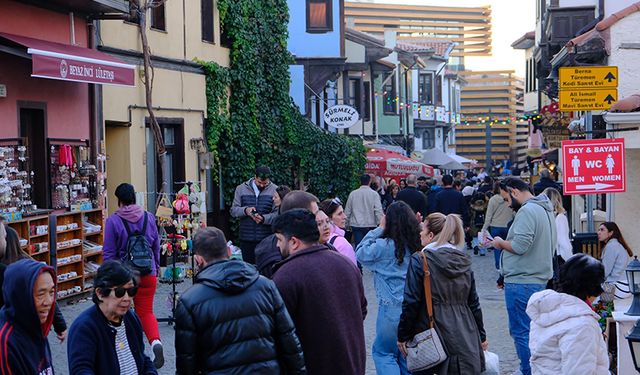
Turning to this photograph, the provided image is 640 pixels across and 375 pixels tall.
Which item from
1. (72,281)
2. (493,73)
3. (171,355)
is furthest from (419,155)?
(493,73)

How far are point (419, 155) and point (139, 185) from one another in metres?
33.9

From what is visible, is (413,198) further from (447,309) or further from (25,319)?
(25,319)

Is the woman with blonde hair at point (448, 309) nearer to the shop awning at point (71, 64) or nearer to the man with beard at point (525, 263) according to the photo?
the man with beard at point (525, 263)

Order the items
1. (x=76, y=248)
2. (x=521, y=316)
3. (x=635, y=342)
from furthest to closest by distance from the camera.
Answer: (x=76, y=248) < (x=521, y=316) < (x=635, y=342)

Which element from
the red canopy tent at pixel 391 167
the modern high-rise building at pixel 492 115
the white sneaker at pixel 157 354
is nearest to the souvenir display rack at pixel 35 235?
the white sneaker at pixel 157 354

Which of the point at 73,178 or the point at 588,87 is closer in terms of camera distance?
the point at 588,87

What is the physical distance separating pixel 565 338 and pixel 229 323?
1.88 meters

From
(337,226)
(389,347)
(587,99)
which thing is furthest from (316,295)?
(587,99)

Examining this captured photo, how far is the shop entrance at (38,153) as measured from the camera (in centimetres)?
1608

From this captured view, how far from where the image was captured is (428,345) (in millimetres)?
7891

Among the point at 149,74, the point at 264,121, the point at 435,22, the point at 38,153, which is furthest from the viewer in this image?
the point at 435,22

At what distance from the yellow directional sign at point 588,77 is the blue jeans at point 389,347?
433cm

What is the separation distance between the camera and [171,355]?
12094 millimetres

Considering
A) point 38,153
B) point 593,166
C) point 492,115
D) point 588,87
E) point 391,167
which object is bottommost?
point 391,167
